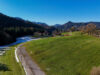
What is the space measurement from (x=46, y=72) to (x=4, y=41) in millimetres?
37860

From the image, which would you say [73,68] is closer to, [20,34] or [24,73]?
[24,73]

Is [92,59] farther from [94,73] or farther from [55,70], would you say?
[55,70]

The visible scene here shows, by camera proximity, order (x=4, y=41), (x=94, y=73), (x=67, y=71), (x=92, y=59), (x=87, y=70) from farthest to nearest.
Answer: (x=4, y=41), (x=92, y=59), (x=67, y=71), (x=87, y=70), (x=94, y=73)

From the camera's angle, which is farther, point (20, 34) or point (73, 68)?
point (20, 34)

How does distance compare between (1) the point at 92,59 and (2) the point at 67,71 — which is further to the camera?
(1) the point at 92,59

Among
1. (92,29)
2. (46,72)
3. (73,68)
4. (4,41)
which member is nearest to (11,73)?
(46,72)

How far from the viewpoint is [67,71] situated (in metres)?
10.3

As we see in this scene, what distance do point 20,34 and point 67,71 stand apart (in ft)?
197

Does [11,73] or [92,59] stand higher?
[92,59]

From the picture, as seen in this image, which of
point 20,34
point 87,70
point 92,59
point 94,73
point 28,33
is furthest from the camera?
point 28,33

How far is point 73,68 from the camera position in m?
10.5

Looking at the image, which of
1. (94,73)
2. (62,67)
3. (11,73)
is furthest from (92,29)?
(11,73)

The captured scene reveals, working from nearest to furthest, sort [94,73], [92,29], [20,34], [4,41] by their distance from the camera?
[94,73] < [92,29] < [4,41] < [20,34]

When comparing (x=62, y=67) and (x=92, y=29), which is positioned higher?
(x=92, y=29)
